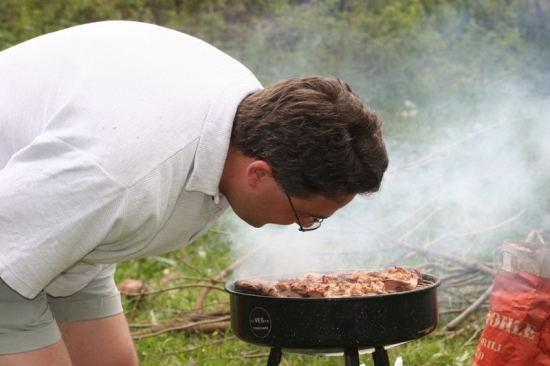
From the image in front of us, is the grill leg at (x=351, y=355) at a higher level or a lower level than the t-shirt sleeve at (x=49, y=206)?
lower

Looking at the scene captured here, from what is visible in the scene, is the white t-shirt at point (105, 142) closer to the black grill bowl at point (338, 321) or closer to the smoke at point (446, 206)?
the black grill bowl at point (338, 321)

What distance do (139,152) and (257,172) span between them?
39cm

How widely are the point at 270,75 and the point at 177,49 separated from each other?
186 inches

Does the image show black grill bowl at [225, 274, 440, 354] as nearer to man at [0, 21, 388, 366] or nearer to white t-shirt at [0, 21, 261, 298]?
man at [0, 21, 388, 366]

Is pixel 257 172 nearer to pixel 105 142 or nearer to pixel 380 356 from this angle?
pixel 105 142

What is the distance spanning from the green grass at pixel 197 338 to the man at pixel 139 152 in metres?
1.54

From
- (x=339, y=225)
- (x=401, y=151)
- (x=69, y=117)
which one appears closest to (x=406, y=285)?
(x=69, y=117)

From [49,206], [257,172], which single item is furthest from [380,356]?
[49,206]

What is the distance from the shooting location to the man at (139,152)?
1.88 meters

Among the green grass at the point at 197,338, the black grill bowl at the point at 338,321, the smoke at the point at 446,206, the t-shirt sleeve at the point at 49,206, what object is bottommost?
the green grass at the point at 197,338

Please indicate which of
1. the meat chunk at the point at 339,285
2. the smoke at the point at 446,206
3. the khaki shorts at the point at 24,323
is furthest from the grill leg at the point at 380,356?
the smoke at the point at 446,206

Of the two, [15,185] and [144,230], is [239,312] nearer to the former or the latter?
[144,230]

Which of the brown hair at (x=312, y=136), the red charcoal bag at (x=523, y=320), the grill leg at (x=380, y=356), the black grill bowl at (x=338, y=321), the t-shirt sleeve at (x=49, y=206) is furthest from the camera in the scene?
the red charcoal bag at (x=523, y=320)

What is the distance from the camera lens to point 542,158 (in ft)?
13.0
